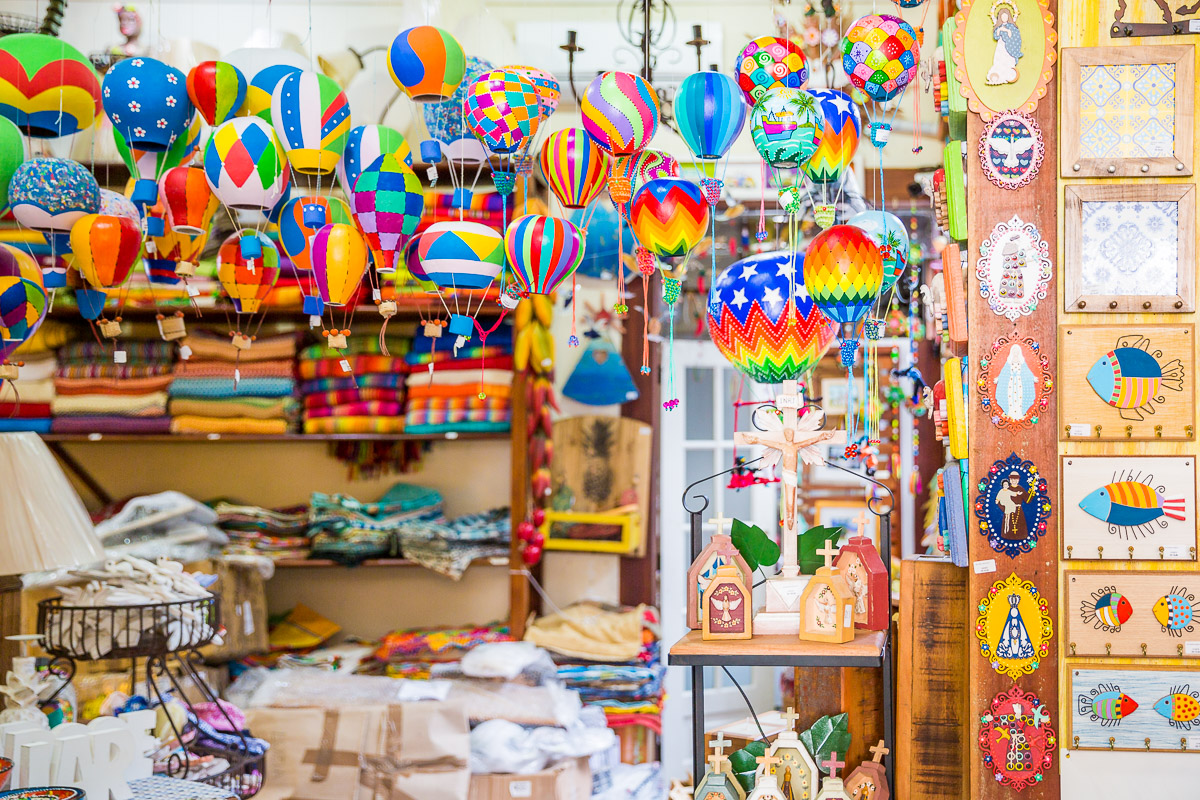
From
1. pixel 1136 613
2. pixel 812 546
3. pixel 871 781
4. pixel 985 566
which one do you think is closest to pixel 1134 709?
pixel 1136 613

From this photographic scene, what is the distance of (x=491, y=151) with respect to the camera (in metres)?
2.71

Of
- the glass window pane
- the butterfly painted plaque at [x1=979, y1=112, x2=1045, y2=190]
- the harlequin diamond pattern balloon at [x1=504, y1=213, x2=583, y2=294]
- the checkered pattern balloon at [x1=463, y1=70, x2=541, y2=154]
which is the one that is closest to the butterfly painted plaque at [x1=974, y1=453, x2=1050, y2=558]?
the butterfly painted plaque at [x1=979, y1=112, x2=1045, y2=190]

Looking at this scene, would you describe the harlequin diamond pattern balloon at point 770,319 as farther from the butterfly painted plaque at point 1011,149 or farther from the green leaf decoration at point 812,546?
the butterfly painted plaque at point 1011,149

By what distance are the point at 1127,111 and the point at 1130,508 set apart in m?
0.94

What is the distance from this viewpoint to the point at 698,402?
479cm

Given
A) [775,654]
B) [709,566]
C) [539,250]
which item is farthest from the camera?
[539,250]

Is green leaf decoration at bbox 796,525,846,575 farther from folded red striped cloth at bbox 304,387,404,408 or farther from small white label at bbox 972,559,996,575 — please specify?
folded red striped cloth at bbox 304,387,404,408

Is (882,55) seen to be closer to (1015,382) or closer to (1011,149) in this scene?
(1011,149)

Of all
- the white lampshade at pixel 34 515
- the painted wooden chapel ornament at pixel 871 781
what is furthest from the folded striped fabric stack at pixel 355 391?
the painted wooden chapel ornament at pixel 871 781

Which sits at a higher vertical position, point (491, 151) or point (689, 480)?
point (491, 151)

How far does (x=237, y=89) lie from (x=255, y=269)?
1.70 ft

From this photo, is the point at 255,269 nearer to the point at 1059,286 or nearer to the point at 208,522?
the point at 208,522

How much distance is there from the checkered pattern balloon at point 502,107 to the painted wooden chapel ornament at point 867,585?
130cm

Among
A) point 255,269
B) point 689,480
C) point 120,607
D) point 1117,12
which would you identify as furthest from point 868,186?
point 120,607
